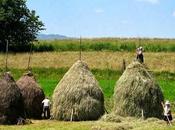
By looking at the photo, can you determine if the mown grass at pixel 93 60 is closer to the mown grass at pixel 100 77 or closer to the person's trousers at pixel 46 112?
the mown grass at pixel 100 77

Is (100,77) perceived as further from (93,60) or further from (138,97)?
(138,97)

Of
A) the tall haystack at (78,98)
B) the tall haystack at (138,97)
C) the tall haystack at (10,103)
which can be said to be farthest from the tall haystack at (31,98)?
the tall haystack at (138,97)

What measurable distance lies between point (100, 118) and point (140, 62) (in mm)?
3620

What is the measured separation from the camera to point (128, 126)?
1083 inches

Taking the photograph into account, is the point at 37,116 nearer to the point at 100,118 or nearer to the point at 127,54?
the point at 100,118

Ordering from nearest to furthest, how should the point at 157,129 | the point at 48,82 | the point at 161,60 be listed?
the point at 157,129, the point at 48,82, the point at 161,60

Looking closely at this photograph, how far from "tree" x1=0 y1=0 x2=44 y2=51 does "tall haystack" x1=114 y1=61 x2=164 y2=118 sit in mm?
45292

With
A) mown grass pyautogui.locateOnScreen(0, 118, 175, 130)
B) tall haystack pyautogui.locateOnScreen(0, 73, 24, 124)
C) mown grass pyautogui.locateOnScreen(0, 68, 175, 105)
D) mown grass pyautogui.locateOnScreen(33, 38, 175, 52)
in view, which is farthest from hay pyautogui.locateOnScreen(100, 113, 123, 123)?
mown grass pyautogui.locateOnScreen(33, 38, 175, 52)

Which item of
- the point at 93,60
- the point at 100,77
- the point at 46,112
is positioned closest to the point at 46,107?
the point at 46,112

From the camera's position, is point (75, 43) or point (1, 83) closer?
point (1, 83)

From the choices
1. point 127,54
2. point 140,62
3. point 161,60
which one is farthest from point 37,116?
point 127,54

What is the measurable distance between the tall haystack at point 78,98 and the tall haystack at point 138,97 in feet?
3.96

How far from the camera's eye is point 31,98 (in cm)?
3344

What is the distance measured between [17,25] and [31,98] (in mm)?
46332
